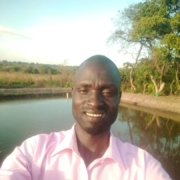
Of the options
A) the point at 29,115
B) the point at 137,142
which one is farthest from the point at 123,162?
the point at 29,115

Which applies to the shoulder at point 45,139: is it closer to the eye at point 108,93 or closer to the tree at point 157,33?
the eye at point 108,93

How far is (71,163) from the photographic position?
115 cm

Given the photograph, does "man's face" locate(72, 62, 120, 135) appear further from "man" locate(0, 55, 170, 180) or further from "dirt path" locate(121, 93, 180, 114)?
"dirt path" locate(121, 93, 180, 114)

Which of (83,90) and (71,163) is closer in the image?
(71,163)

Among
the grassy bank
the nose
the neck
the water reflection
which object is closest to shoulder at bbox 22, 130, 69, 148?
the neck

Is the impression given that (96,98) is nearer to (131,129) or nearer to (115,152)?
(115,152)

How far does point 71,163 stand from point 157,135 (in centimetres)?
866

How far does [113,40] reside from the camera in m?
18.2

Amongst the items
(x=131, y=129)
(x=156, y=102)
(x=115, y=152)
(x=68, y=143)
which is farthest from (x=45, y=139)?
(x=156, y=102)

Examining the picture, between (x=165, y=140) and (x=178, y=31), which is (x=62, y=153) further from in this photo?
(x=178, y=31)

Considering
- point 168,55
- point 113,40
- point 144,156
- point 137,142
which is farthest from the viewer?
point 113,40

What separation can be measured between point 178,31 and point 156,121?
6454 mm

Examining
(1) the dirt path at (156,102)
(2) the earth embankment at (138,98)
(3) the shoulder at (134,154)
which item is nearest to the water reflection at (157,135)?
(1) the dirt path at (156,102)

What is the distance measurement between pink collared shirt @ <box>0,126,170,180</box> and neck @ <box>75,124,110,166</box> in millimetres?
85
